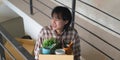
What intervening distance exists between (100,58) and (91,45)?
15cm

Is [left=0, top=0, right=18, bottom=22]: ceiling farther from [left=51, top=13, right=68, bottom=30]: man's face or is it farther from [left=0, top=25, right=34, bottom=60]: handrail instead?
[left=0, top=25, right=34, bottom=60]: handrail

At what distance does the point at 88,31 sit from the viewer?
2.49 m

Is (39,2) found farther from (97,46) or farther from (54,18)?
(54,18)

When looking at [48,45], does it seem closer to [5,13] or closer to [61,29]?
[61,29]

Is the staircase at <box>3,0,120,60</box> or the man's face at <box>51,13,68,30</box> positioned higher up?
the man's face at <box>51,13,68,30</box>

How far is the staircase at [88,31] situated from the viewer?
2.34 m

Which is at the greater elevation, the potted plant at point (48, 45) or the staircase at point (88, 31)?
the potted plant at point (48, 45)

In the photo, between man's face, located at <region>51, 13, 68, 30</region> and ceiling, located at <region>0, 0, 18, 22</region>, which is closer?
man's face, located at <region>51, 13, 68, 30</region>

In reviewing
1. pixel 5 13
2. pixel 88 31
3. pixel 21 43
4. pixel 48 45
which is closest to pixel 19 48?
pixel 48 45

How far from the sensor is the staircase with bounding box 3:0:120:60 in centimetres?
234

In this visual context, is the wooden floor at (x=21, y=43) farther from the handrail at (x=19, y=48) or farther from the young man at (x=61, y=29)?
the handrail at (x=19, y=48)

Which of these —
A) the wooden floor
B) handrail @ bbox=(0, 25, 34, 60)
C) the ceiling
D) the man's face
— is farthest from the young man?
the ceiling

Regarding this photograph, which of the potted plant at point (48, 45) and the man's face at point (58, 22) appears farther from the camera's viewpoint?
the man's face at point (58, 22)

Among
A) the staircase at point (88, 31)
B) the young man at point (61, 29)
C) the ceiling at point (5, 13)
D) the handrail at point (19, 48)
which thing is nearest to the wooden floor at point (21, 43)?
the staircase at point (88, 31)
